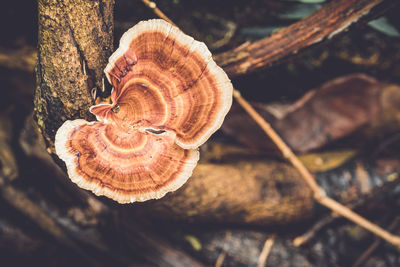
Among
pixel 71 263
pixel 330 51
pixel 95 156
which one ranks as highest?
pixel 330 51

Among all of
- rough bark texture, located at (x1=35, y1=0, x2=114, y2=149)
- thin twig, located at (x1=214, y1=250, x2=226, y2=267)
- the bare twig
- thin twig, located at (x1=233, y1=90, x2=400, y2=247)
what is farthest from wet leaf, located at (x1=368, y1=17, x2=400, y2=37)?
thin twig, located at (x1=214, y1=250, x2=226, y2=267)

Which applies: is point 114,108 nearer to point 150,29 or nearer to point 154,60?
point 154,60

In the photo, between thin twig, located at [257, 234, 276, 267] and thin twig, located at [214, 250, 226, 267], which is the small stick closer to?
thin twig, located at [257, 234, 276, 267]

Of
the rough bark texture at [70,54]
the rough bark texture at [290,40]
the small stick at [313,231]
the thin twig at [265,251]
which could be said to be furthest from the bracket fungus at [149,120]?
the small stick at [313,231]

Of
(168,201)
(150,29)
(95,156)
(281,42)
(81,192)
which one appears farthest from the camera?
(81,192)

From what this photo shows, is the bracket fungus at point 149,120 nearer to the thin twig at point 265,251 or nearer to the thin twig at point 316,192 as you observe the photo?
the thin twig at point 316,192

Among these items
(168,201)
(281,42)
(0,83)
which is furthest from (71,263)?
(281,42)

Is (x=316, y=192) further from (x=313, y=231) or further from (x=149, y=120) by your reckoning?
(x=149, y=120)
